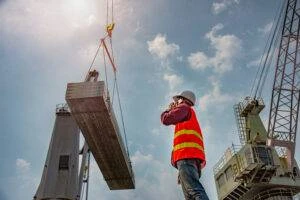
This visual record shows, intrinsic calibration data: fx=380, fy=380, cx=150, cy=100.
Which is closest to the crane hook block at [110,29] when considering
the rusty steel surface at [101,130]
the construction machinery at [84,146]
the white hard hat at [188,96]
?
the construction machinery at [84,146]

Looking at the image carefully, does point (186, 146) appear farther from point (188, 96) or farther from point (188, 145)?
point (188, 96)

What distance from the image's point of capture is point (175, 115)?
239 inches

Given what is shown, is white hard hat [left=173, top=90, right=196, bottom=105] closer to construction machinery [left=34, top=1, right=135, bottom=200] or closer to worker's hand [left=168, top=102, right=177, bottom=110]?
worker's hand [left=168, top=102, right=177, bottom=110]

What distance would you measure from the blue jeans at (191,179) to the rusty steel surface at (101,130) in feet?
25.7

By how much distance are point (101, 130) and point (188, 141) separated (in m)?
10.6

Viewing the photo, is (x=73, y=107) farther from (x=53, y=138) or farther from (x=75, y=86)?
(x=53, y=138)

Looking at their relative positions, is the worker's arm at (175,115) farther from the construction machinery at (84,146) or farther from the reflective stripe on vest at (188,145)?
the construction machinery at (84,146)

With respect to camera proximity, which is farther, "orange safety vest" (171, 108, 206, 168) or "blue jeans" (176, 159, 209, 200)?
"orange safety vest" (171, 108, 206, 168)

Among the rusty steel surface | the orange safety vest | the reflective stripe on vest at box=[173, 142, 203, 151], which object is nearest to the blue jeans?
the orange safety vest

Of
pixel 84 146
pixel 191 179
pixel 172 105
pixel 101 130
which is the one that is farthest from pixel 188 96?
pixel 84 146

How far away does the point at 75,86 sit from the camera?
13461 mm

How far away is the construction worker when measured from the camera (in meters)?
5.80

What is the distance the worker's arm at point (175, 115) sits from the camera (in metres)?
6.08

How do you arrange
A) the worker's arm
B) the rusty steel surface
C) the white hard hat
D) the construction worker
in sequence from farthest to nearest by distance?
the rusty steel surface, the white hard hat, the worker's arm, the construction worker
